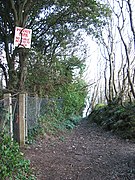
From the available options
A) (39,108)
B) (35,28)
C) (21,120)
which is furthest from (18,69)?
(35,28)

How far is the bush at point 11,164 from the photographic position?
11.9 ft

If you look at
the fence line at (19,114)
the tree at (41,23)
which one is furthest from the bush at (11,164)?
the tree at (41,23)

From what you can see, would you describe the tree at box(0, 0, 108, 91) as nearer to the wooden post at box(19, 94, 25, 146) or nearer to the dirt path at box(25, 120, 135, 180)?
the wooden post at box(19, 94, 25, 146)

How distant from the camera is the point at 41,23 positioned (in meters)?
10.2

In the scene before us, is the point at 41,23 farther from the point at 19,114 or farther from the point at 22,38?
the point at 19,114

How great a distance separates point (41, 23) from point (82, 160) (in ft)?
22.2

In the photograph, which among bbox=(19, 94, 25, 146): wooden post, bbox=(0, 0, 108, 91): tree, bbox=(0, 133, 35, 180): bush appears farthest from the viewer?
bbox=(0, 0, 108, 91): tree

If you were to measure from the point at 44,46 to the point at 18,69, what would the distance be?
3.28m

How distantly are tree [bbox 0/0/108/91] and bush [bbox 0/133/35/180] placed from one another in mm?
3410

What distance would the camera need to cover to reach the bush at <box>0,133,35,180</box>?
3.63 m

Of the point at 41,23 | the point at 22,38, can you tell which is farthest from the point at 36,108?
the point at 41,23

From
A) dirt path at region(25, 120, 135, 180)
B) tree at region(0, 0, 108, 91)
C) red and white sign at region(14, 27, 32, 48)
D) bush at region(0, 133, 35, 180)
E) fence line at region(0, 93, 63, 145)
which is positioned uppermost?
tree at region(0, 0, 108, 91)

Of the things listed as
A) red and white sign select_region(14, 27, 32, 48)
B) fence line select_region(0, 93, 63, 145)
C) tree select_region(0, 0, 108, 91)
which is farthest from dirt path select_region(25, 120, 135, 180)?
red and white sign select_region(14, 27, 32, 48)

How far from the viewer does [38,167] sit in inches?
185
